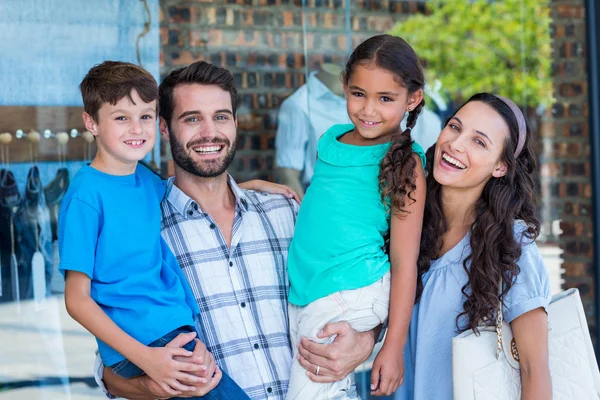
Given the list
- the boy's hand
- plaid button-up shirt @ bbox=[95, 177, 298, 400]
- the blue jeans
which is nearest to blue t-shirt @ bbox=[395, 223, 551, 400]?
the boy's hand

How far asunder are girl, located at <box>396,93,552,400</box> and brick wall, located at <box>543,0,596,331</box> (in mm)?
2126

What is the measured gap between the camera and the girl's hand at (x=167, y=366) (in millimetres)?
1952

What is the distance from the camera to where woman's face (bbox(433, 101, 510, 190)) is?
2.17m

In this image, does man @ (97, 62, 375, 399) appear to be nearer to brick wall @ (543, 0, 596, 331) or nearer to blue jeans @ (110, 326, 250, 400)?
blue jeans @ (110, 326, 250, 400)

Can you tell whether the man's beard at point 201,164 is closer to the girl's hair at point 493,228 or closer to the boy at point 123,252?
the boy at point 123,252

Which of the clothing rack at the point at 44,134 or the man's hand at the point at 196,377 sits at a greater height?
the clothing rack at the point at 44,134

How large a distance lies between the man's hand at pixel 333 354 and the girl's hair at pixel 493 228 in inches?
9.6

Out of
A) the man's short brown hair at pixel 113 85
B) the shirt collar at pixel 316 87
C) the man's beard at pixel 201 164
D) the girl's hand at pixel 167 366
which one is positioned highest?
the shirt collar at pixel 316 87

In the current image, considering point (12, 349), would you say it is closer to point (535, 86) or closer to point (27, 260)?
point (27, 260)

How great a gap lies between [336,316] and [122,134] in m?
0.71

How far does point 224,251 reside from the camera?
7.60 feet

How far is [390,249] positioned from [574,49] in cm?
250

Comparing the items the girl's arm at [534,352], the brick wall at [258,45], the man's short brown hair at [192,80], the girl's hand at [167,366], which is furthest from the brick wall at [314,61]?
the girl's arm at [534,352]

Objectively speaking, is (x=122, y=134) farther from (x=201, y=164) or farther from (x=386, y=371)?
(x=386, y=371)
